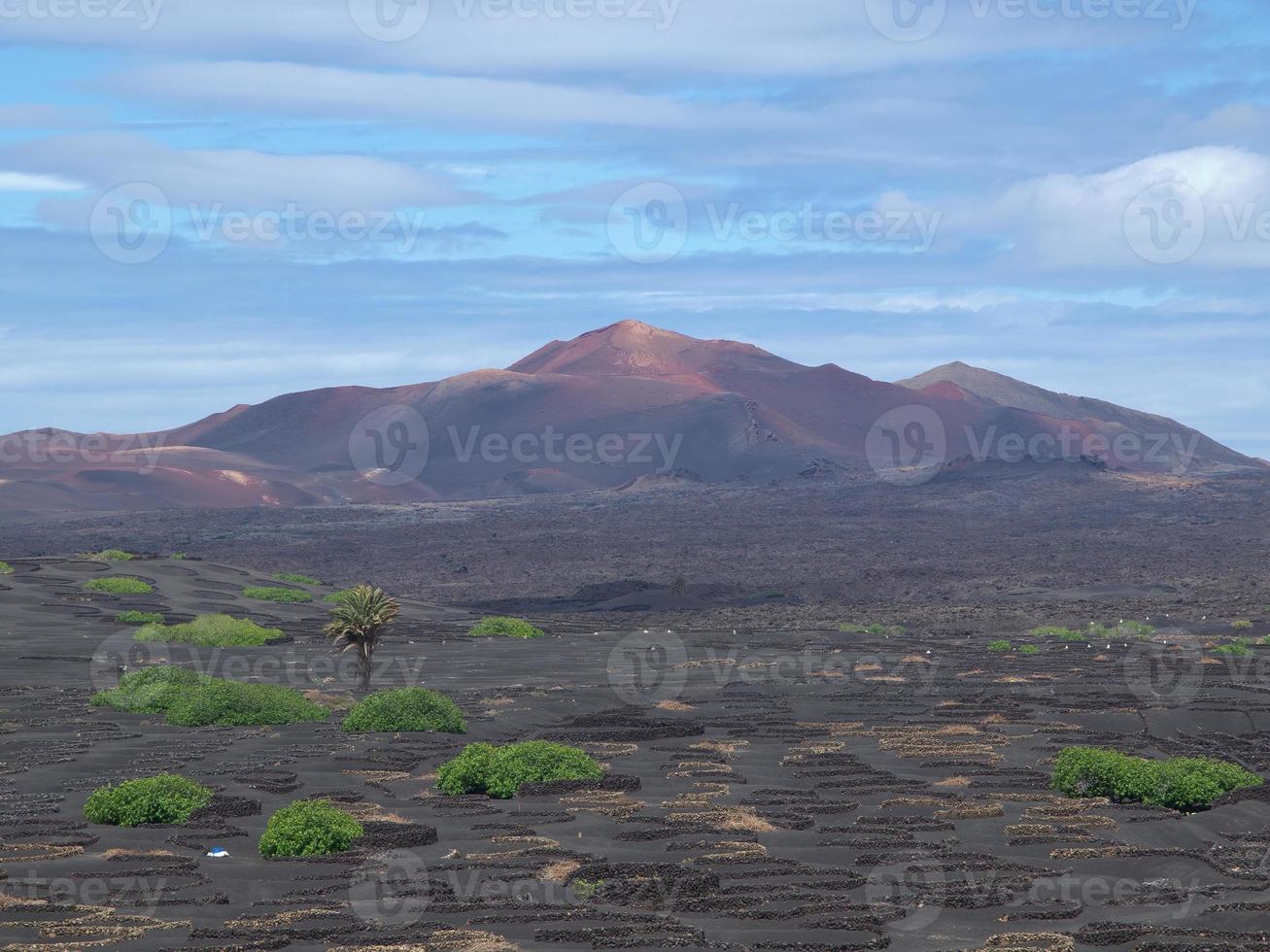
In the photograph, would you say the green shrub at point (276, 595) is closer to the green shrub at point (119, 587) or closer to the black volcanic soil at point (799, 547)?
the green shrub at point (119, 587)

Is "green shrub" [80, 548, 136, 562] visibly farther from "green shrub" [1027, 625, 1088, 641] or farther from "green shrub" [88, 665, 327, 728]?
"green shrub" [1027, 625, 1088, 641]

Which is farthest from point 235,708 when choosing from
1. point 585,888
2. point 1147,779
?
point 1147,779

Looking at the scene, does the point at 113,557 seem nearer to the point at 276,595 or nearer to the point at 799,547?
the point at 276,595

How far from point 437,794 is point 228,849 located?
371 cm

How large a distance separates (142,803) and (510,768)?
4.64 m

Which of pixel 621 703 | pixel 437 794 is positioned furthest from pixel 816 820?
pixel 621 703

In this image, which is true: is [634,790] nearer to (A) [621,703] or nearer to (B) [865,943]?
(B) [865,943]

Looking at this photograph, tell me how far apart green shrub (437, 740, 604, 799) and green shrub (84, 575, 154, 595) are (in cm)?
3278

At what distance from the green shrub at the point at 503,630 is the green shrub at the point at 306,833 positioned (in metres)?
29.7

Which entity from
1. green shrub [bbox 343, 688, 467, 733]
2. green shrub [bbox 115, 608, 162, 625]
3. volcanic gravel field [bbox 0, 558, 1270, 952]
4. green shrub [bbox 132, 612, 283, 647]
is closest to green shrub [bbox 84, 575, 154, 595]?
green shrub [bbox 115, 608, 162, 625]

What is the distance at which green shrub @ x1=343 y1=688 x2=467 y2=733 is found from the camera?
23484 mm

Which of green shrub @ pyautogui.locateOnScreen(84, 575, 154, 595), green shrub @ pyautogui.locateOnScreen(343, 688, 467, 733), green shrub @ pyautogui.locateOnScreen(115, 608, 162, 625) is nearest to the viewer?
green shrub @ pyautogui.locateOnScreen(343, 688, 467, 733)

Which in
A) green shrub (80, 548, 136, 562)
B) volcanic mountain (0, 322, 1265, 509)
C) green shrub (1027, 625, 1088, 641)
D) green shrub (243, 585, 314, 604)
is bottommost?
green shrub (1027, 625, 1088, 641)

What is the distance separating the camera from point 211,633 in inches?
1527
